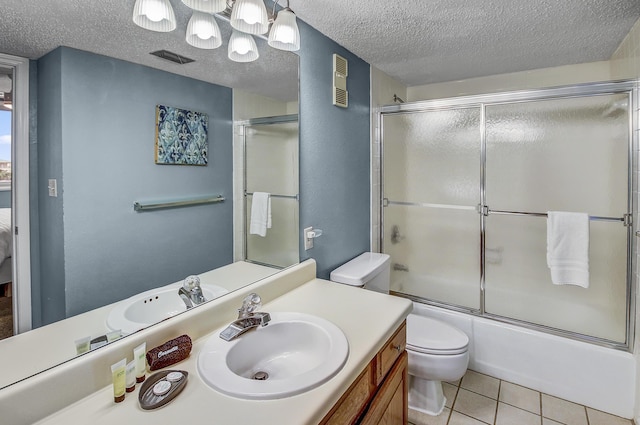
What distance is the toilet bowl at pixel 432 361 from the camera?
1.70 metres

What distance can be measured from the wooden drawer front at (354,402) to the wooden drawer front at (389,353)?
→ 0.05 m

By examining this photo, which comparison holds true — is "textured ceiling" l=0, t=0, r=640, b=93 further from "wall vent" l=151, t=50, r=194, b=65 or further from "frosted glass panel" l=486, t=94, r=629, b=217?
"frosted glass panel" l=486, t=94, r=629, b=217

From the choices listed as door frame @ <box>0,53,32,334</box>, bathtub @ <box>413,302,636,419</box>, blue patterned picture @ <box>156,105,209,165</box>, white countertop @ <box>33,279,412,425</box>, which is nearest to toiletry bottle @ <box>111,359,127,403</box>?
white countertop @ <box>33,279,412,425</box>

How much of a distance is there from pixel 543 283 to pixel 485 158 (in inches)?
36.7

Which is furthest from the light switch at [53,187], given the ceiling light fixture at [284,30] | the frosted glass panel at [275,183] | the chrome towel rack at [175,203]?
the ceiling light fixture at [284,30]

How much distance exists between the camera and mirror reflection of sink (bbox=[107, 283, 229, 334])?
942 millimetres

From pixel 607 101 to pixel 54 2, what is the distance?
Answer: 2433mm

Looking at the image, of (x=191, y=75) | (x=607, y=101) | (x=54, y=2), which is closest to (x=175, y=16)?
(x=191, y=75)

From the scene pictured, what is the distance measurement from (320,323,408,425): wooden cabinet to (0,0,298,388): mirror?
2.07ft

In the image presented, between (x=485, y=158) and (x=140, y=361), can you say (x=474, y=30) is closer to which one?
(x=485, y=158)

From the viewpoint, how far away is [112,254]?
94cm

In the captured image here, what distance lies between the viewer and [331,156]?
191cm

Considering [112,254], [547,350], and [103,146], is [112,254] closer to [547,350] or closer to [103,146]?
[103,146]

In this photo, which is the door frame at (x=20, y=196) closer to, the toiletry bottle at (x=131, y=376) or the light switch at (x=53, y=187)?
the light switch at (x=53, y=187)
